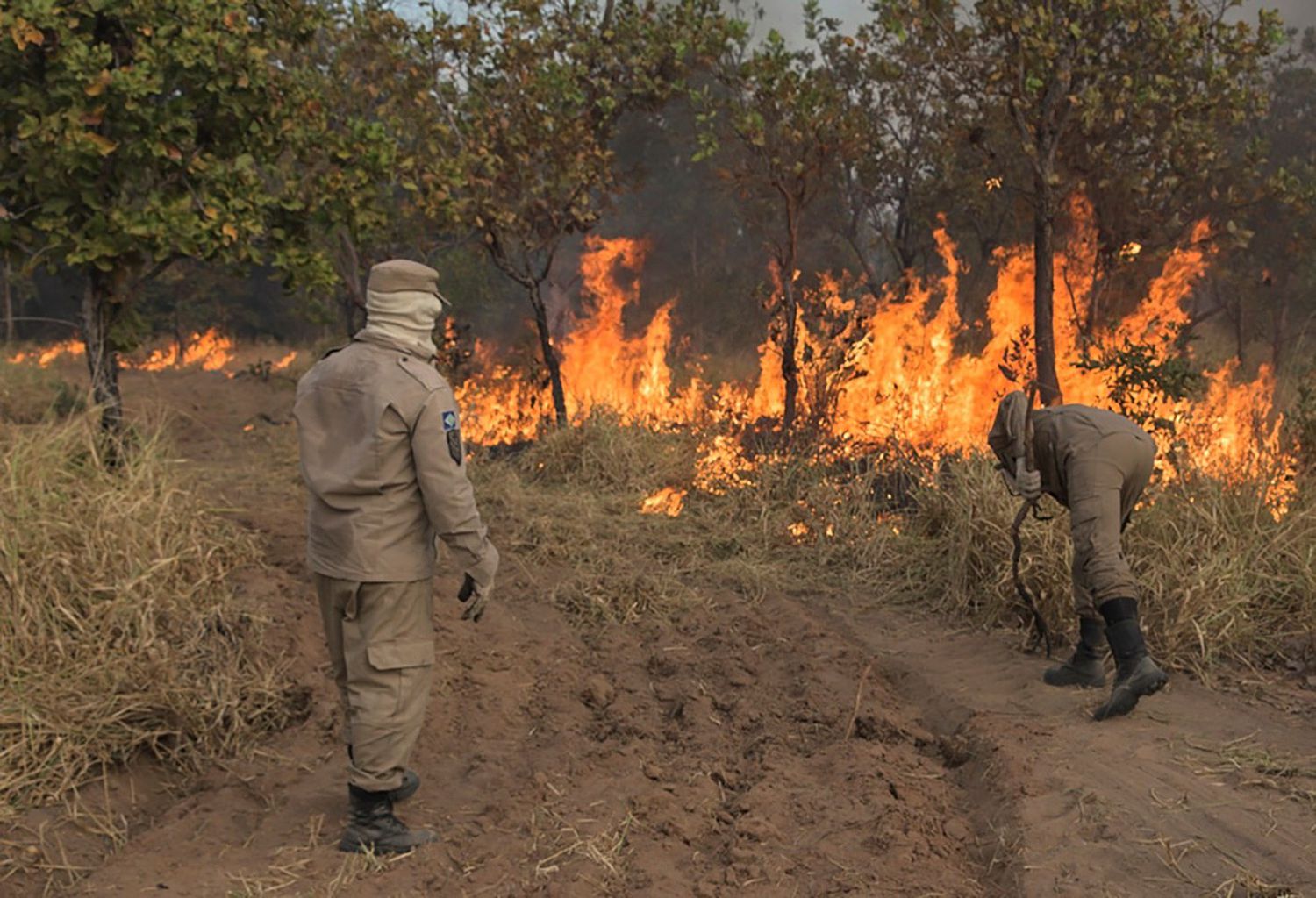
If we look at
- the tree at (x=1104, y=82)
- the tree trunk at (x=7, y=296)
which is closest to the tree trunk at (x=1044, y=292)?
the tree at (x=1104, y=82)

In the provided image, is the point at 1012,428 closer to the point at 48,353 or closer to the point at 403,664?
the point at 403,664

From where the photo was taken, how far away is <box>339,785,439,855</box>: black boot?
3613mm

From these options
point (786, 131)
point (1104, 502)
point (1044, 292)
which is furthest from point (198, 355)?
point (1104, 502)

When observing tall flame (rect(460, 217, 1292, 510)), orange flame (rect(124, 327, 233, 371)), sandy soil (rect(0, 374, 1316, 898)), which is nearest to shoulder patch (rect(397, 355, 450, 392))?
sandy soil (rect(0, 374, 1316, 898))

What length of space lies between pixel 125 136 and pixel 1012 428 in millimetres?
5486

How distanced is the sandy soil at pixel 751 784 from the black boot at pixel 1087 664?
196mm

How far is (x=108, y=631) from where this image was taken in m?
4.81

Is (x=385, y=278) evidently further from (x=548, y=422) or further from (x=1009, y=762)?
(x=548, y=422)

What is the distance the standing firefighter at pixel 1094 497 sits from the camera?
4.61 meters

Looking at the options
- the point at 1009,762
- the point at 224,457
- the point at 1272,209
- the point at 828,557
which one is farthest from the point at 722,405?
the point at 1272,209

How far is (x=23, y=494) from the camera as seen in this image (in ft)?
17.0

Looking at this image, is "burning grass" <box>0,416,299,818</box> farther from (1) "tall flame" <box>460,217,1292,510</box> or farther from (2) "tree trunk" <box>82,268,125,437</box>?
(1) "tall flame" <box>460,217,1292,510</box>

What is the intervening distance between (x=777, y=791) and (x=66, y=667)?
123 inches

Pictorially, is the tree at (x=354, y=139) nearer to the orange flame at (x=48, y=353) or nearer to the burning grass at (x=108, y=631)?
the burning grass at (x=108, y=631)
